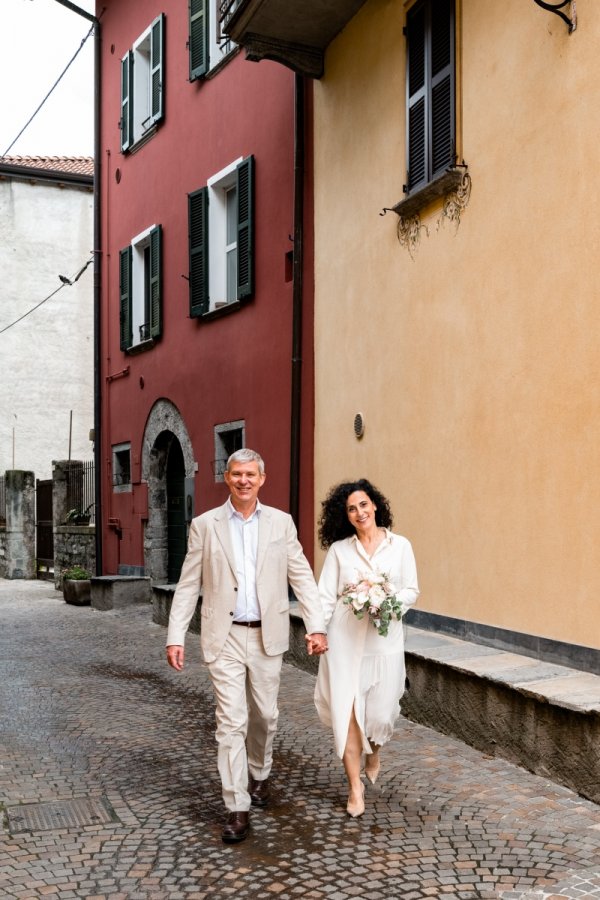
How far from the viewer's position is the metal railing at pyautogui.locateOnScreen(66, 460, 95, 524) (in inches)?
700

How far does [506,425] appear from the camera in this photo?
262 inches

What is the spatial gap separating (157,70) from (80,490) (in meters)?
7.75

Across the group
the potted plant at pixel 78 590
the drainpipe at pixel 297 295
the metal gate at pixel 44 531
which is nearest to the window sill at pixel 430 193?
the drainpipe at pixel 297 295

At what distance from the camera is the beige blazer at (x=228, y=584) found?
4.48 m

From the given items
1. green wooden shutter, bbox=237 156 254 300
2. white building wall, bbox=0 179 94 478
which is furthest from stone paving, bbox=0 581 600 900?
white building wall, bbox=0 179 94 478

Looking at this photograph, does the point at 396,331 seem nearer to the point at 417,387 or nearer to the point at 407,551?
the point at 417,387

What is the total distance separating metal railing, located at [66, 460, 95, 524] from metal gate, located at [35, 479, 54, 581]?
158 cm

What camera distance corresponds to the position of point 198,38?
41.9 ft

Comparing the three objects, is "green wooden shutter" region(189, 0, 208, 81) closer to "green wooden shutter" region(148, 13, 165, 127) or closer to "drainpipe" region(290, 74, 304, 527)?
"green wooden shutter" region(148, 13, 165, 127)

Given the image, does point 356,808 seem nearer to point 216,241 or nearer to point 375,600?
point 375,600

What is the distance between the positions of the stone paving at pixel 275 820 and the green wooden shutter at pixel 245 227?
563cm

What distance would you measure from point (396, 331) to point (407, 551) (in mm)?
3824

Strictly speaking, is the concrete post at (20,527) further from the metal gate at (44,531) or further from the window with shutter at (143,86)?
the window with shutter at (143,86)

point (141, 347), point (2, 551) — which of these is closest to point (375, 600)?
point (141, 347)
